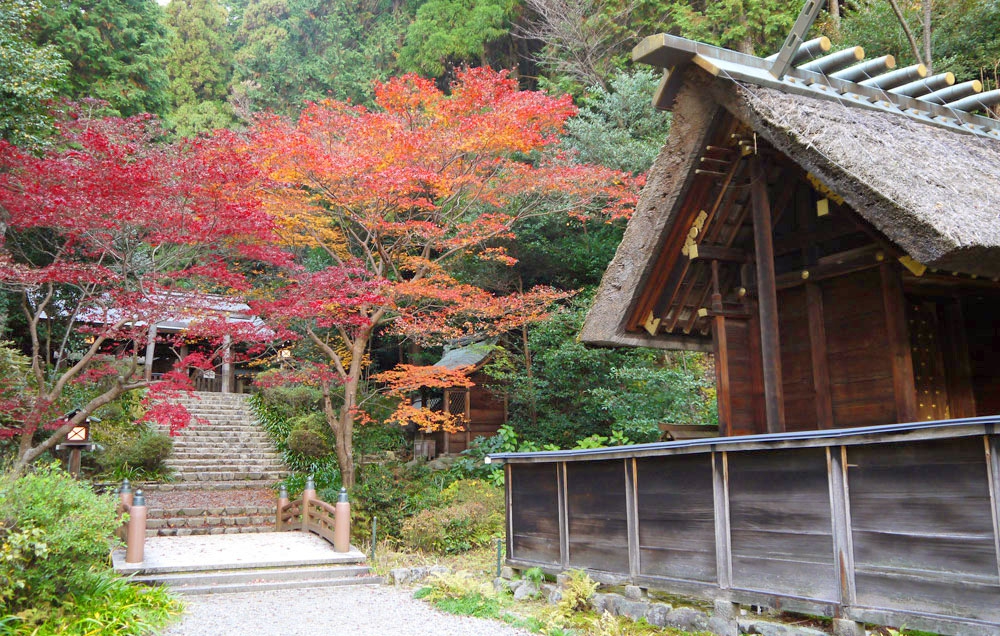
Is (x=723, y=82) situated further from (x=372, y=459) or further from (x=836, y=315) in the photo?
(x=372, y=459)

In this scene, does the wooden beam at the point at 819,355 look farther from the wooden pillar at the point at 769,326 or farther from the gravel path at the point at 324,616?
the gravel path at the point at 324,616

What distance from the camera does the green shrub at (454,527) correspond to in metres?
11.6

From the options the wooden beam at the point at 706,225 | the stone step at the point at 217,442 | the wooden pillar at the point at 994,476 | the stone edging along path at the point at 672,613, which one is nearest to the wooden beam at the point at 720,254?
the wooden beam at the point at 706,225

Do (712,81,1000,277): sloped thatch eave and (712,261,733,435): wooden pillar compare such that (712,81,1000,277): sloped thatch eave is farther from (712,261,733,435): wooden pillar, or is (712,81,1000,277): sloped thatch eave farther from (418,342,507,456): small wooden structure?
(418,342,507,456): small wooden structure

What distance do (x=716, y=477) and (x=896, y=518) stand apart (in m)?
1.54

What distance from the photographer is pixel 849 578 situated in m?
5.06

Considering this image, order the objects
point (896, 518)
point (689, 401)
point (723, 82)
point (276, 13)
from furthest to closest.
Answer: point (276, 13), point (689, 401), point (723, 82), point (896, 518)

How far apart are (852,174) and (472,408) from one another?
14.5 metres

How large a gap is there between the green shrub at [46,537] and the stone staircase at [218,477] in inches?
254

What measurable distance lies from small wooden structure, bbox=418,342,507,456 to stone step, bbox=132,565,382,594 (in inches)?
329

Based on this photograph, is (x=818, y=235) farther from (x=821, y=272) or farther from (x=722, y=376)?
(x=722, y=376)

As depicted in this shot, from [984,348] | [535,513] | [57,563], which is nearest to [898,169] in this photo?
[984,348]

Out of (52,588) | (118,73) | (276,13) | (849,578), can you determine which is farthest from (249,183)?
(276,13)

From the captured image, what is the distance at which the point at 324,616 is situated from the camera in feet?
25.9
